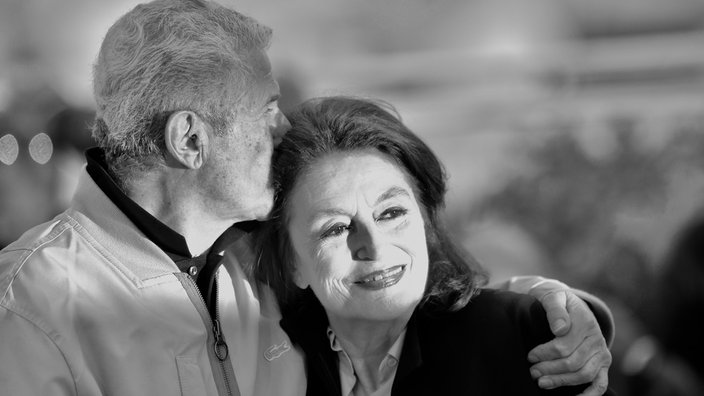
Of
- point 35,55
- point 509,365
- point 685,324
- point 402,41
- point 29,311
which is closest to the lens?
point 29,311

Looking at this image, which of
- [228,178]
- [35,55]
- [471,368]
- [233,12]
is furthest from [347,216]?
[35,55]

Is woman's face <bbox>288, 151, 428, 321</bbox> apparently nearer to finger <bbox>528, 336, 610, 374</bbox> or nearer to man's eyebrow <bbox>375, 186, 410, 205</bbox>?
man's eyebrow <bbox>375, 186, 410, 205</bbox>

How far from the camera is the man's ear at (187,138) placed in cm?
232

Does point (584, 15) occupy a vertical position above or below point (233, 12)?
below

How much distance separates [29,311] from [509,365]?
3.56 ft

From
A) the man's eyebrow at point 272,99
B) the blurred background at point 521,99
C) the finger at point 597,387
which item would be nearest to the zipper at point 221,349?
the man's eyebrow at point 272,99

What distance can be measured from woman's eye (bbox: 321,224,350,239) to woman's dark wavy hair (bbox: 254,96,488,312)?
6.6 inches

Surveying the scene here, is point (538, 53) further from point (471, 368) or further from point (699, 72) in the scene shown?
point (471, 368)

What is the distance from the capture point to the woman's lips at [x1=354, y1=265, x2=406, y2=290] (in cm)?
224

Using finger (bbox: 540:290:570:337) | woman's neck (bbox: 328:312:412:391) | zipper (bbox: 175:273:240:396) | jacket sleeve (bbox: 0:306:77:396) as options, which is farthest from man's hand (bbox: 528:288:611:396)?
jacket sleeve (bbox: 0:306:77:396)

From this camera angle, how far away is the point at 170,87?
2.32 meters

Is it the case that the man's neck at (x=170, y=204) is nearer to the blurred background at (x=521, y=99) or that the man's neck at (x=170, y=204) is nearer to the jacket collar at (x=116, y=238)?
the jacket collar at (x=116, y=238)

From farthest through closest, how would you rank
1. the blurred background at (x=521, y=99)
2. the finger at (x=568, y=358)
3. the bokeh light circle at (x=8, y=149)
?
the blurred background at (x=521, y=99), the bokeh light circle at (x=8, y=149), the finger at (x=568, y=358)

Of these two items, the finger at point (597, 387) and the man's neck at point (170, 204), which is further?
the man's neck at point (170, 204)
